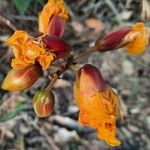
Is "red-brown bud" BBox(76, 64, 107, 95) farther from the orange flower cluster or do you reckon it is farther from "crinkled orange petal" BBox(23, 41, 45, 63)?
"crinkled orange petal" BBox(23, 41, 45, 63)

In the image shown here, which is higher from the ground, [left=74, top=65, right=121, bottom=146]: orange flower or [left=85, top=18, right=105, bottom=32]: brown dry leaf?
[left=85, top=18, right=105, bottom=32]: brown dry leaf

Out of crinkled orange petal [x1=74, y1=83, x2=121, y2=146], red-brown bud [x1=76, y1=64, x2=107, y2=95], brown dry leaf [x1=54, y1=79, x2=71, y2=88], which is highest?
red-brown bud [x1=76, y1=64, x2=107, y2=95]

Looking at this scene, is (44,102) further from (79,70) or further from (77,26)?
(77,26)

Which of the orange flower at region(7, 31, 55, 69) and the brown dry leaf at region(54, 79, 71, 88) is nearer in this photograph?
the orange flower at region(7, 31, 55, 69)

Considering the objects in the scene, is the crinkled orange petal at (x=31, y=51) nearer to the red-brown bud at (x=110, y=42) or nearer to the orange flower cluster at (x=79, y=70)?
the orange flower cluster at (x=79, y=70)

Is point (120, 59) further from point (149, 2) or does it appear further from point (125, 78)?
point (149, 2)

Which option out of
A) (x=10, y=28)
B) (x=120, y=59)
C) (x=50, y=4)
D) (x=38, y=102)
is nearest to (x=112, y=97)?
(x=38, y=102)

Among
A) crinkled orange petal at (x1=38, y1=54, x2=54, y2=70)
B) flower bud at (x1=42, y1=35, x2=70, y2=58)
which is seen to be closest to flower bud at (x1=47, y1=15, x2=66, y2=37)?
flower bud at (x1=42, y1=35, x2=70, y2=58)
